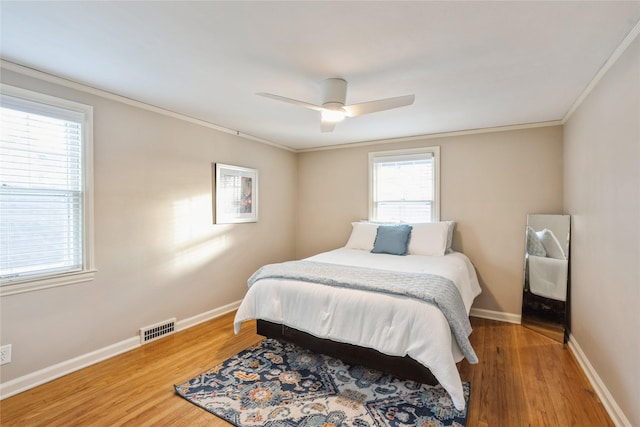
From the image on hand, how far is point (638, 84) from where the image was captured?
168cm

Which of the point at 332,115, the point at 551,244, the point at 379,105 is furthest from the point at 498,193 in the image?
the point at 332,115

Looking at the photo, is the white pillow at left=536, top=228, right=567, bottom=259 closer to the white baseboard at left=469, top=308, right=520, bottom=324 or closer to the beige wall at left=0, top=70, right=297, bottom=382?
the white baseboard at left=469, top=308, right=520, bottom=324

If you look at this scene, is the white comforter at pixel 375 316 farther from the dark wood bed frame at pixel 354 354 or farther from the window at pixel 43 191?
the window at pixel 43 191

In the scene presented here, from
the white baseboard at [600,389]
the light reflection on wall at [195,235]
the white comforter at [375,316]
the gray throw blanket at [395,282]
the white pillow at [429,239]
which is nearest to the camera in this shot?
the white baseboard at [600,389]

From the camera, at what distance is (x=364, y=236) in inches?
160

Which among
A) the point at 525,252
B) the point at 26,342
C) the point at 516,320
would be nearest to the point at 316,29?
the point at 26,342

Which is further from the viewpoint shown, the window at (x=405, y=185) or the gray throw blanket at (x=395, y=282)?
the window at (x=405, y=185)

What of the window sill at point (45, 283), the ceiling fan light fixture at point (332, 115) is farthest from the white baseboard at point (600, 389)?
the window sill at point (45, 283)

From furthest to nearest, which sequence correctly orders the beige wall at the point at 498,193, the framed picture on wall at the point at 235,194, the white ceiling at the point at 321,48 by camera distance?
the framed picture on wall at the point at 235,194 → the beige wall at the point at 498,193 → the white ceiling at the point at 321,48

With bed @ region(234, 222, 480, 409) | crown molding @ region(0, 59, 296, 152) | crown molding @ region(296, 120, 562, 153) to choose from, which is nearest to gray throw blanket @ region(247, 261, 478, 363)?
bed @ region(234, 222, 480, 409)

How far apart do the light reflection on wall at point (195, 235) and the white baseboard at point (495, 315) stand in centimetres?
323

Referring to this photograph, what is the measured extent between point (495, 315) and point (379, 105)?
9.97ft

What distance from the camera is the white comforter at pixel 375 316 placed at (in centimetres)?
195

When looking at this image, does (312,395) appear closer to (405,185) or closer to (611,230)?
(611,230)
